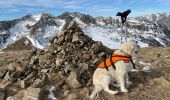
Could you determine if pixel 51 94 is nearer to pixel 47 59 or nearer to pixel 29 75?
pixel 29 75

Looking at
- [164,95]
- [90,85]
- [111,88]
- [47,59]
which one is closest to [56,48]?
[47,59]

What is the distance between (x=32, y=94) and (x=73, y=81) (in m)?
2.13

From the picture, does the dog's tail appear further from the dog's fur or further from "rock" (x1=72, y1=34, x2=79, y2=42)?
"rock" (x1=72, y1=34, x2=79, y2=42)

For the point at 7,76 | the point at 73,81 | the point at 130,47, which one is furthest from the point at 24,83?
the point at 130,47

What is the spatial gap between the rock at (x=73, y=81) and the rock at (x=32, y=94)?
1.61 m

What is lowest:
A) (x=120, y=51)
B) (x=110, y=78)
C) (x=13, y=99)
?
(x=13, y=99)

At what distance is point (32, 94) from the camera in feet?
49.5

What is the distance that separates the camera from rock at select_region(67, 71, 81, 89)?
51.4 ft

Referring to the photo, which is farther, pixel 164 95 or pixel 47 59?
pixel 47 59

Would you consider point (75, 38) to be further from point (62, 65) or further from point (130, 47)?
point (130, 47)

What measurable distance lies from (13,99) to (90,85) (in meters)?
3.84

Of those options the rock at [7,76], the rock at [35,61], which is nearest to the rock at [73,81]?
the rock at [35,61]

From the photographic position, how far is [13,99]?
1551 centimetres

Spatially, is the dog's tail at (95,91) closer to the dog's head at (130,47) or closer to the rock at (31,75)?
the dog's head at (130,47)
